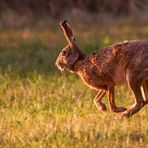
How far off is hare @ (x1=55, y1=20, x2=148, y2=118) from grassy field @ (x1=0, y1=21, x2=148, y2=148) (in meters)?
0.20

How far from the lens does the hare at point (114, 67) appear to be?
8.63m

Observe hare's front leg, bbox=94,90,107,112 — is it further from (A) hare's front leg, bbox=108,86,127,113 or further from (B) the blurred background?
(B) the blurred background

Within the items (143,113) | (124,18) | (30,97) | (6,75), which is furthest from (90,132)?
(124,18)

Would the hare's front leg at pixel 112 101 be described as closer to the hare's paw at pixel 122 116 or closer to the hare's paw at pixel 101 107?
the hare's paw at pixel 101 107

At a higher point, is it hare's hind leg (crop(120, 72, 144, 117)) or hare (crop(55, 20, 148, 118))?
hare (crop(55, 20, 148, 118))

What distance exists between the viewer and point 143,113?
9195 mm

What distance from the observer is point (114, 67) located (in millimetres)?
8922

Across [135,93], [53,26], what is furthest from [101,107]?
[53,26]

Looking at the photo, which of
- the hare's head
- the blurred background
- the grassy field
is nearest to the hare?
the hare's head

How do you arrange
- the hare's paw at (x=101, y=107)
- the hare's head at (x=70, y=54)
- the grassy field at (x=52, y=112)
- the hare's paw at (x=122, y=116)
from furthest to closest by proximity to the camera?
the hare's head at (x=70, y=54)
the hare's paw at (x=101, y=107)
the hare's paw at (x=122, y=116)
the grassy field at (x=52, y=112)

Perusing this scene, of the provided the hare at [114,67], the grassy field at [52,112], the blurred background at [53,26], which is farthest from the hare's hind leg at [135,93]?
the blurred background at [53,26]

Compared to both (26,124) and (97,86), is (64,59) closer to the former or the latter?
(97,86)

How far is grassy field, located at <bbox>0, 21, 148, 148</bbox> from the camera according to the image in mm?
7773

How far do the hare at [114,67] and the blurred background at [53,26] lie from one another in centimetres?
330
